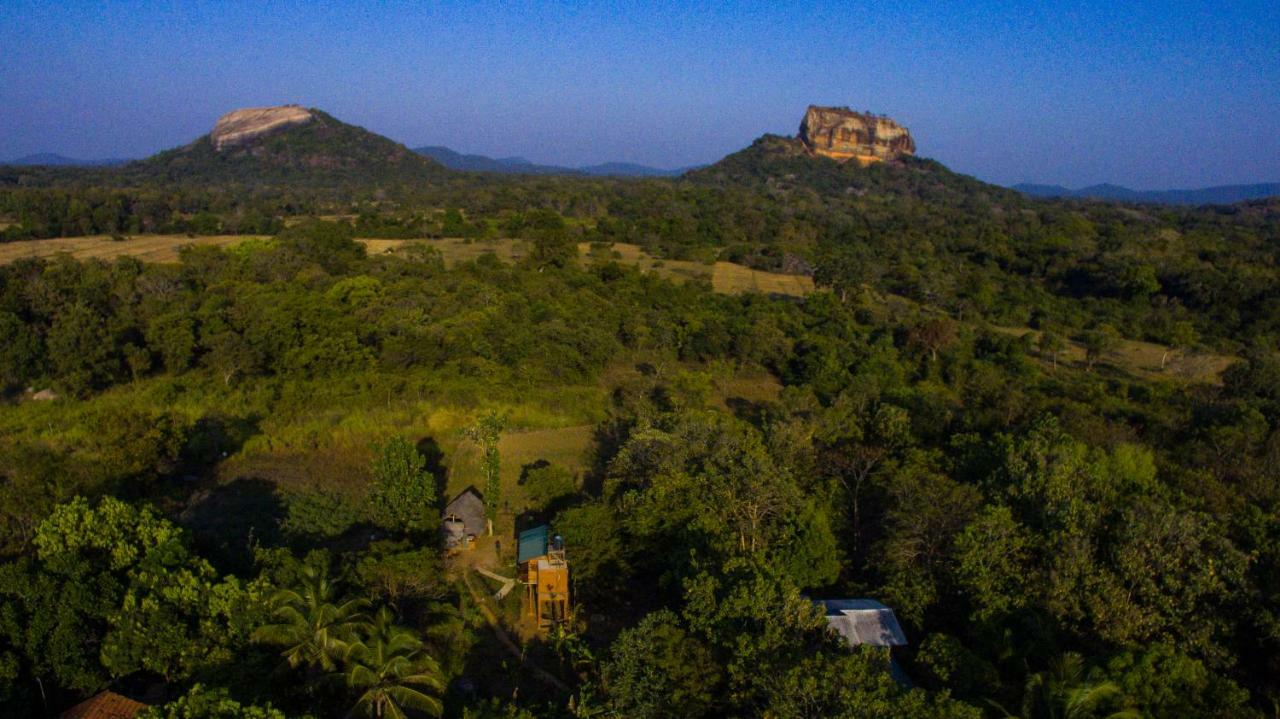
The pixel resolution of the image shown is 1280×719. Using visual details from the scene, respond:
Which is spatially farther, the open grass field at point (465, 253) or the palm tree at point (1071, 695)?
the open grass field at point (465, 253)

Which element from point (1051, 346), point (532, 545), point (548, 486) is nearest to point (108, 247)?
point (548, 486)

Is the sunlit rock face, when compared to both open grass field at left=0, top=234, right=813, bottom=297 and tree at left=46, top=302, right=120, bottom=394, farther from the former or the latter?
tree at left=46, top=302, right=120, bottom=394

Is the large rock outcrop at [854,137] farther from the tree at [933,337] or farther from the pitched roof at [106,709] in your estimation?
the pitched roof at [106,709]

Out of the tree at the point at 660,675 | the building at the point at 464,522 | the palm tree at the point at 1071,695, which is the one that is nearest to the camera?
→ the palm tree at the point at 1071,695

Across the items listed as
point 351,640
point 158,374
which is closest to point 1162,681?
point 351,640

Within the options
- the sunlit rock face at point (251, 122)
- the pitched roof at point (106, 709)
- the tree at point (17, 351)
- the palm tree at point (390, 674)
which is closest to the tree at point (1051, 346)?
the palm tree at point (390, 674)

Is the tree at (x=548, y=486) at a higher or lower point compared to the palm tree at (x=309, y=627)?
lower

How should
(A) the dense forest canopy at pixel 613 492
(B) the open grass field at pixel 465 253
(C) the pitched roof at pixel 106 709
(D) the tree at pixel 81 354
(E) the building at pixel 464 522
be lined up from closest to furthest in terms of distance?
(C) the pitched roof at pixel 106 709 < (A) the dense forest canopy at pixel 613 492 < (E) the building at pixel 464 522 < (D) the tree at pixel 81 354 < (B) the open grass field at pixel 465 253
